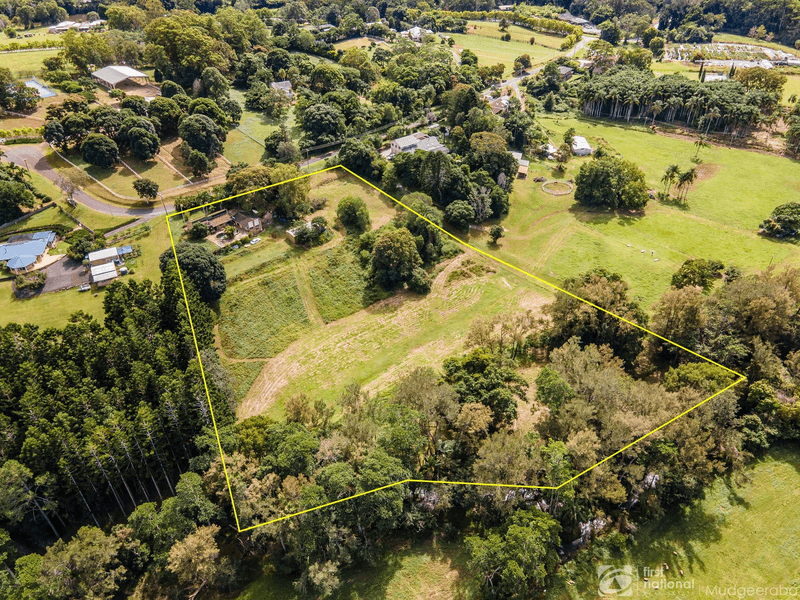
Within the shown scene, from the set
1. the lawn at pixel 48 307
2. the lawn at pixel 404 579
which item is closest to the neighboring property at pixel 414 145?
the lawn at pixel 48 307

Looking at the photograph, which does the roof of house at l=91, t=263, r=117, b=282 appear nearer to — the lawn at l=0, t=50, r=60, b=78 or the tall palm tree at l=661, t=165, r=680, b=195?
the lawn at l=0, t=50, r=60, b=78

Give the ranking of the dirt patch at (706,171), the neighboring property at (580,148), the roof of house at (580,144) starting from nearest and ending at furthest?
the dirt patch at (706,171), the neighboring property at (580,148), the roof of house at (580,144)

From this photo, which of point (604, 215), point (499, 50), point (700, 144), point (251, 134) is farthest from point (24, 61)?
point (700, 144)

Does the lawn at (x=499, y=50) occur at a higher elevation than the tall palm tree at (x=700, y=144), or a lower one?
higher

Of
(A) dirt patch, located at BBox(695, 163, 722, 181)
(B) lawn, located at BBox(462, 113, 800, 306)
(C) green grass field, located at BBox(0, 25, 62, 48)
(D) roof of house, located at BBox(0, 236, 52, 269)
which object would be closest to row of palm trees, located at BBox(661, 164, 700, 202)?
(A) dirt patch, located at BBox(695, 163, 722, 181)

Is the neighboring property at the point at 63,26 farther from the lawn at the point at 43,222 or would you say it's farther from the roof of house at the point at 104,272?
the roof of house at the point at 104,272

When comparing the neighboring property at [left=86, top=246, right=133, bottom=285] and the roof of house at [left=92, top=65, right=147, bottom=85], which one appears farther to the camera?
the roof of house at [left=92, top=65, right=147, bottom=85]

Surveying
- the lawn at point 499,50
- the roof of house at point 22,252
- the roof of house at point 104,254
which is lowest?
the roof of house at point 104,254
